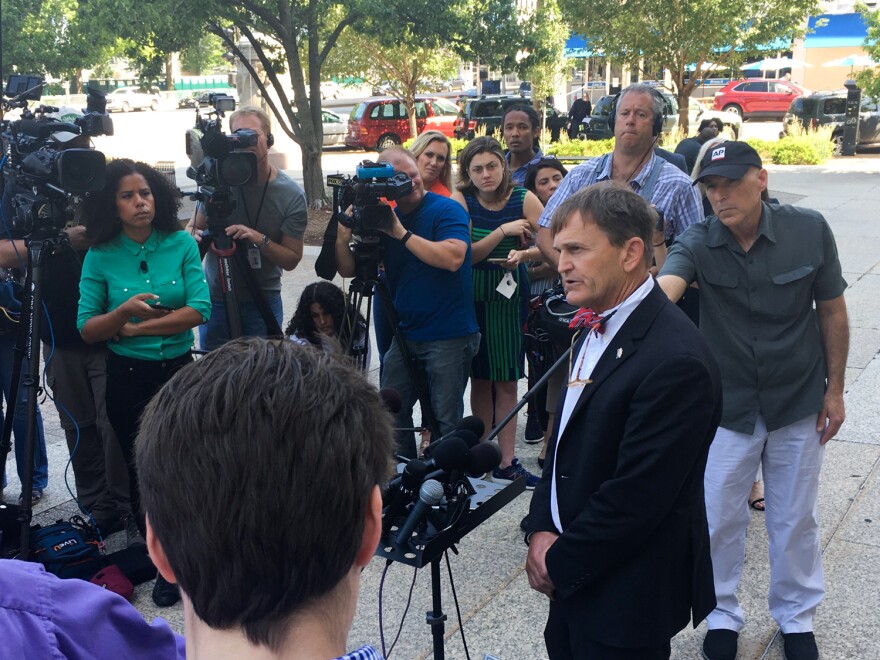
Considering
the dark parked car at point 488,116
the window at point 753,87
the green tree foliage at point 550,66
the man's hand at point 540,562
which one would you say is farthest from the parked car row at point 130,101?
the man's hand at point 540,562

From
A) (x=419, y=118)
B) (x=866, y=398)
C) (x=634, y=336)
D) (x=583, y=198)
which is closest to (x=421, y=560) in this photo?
(x=634, y=336)

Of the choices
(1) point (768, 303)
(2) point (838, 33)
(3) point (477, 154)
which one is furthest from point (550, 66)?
(2) point (838, 33)

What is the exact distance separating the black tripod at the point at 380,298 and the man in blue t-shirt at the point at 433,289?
40 millimetres

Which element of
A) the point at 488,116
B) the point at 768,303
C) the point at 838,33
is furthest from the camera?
the point at 838,33

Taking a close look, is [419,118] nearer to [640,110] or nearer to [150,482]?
[640,110]

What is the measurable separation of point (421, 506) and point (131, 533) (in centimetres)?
268

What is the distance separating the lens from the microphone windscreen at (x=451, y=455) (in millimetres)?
2242

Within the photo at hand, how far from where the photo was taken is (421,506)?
7.21ft

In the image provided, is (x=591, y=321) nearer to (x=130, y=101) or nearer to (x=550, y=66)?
(x=550, y=66)

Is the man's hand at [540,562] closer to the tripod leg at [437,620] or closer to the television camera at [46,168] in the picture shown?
the tripod leg at [437,620]

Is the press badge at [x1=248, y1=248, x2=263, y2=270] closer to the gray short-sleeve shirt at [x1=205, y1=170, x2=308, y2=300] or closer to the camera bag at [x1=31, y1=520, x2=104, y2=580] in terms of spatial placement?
the gray short-sleeve shirt at [x1=205, y1=170, x2=308, y2=300]

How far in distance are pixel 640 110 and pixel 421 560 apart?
279 cm

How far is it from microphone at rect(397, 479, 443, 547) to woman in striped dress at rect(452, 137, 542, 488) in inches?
103

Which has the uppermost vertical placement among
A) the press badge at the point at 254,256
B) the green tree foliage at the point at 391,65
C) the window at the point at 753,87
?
the green tree foliage at the point at 391,65
